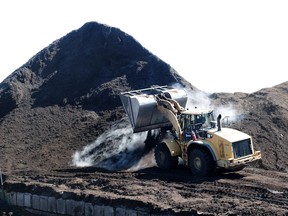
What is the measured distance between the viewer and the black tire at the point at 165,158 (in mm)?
17875

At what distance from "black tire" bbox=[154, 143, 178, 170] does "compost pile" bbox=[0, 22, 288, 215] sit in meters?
0.37

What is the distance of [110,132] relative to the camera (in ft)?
72.3

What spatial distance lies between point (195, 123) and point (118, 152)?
14.9 ft

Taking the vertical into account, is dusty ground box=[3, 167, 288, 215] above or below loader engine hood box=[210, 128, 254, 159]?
below

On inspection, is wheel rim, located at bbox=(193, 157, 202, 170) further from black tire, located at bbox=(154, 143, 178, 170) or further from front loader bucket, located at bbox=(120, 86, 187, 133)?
front loader bucket, located at bbox=(120, 86, 187, 133)

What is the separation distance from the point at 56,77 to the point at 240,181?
1476 centimetres

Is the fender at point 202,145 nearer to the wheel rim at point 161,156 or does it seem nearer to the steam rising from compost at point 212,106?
the wheel rim at point 161,156

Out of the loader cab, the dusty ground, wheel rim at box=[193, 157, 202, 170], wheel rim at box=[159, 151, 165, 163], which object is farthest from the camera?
wheel rim at box=[159, 151, 165, 163]

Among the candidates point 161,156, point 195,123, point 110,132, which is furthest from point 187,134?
point 110,132

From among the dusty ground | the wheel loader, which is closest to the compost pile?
the dusty ground

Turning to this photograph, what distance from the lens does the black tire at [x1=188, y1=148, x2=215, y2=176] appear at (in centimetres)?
1636

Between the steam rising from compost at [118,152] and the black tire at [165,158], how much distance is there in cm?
143

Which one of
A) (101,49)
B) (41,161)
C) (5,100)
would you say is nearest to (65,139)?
(41,161)

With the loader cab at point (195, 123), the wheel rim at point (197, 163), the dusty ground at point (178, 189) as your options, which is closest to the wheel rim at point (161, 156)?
the dusty ground at point (178, 189)
